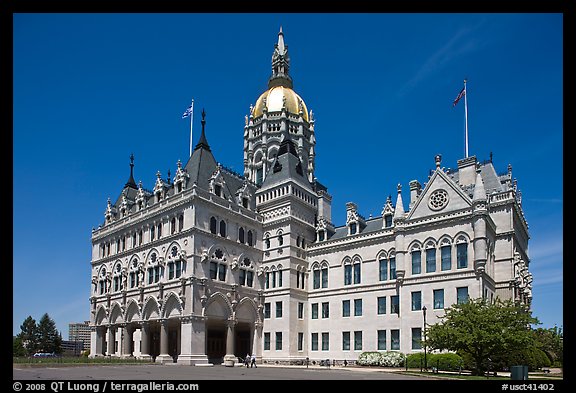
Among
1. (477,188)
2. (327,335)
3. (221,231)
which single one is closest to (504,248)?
(477,188)

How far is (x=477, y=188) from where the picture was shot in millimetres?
50625

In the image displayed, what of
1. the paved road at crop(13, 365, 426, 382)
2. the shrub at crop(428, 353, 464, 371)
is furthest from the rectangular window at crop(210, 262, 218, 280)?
the shrub at crop(428, 353, 464, 371)

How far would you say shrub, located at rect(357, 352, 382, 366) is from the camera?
5209 cm

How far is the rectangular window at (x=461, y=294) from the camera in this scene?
4909 cm

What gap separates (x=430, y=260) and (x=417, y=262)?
1.56 m

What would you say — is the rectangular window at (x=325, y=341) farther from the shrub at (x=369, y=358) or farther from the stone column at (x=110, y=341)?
A: the stone column at (x=110, y=341)

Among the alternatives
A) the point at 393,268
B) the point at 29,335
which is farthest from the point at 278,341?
the point at 29,335

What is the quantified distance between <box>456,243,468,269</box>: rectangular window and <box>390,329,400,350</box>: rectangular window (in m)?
9.81

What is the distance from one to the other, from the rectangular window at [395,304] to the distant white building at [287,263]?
35cm
